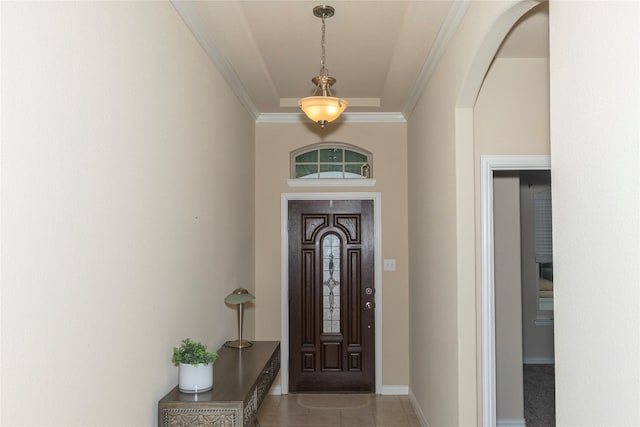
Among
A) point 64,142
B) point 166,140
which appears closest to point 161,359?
point 166,140

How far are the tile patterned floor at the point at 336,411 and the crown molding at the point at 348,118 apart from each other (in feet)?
9.32

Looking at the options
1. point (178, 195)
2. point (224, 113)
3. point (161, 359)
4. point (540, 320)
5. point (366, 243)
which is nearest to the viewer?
point (161, 359)

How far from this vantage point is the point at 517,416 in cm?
432

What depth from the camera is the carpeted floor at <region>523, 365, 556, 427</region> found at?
15.1ft

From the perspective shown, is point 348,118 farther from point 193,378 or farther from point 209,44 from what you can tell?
point 193,378

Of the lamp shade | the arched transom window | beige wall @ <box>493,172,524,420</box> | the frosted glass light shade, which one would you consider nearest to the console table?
the lamp shade

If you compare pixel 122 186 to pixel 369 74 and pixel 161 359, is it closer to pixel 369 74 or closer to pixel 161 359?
pixel 161 359

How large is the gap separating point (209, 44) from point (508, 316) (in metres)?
3.17

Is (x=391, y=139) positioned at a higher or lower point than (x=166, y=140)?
higher

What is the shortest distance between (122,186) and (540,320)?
6.07m

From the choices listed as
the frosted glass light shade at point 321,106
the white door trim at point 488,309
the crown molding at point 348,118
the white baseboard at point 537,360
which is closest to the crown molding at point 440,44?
the crown molding at point 348,118

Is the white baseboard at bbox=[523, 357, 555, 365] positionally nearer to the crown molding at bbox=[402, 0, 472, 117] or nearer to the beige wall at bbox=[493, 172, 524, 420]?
the beige wall at bbox=[493, 172, 524, 420]

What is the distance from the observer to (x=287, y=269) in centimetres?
541

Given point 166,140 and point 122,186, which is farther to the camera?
point 166,140
